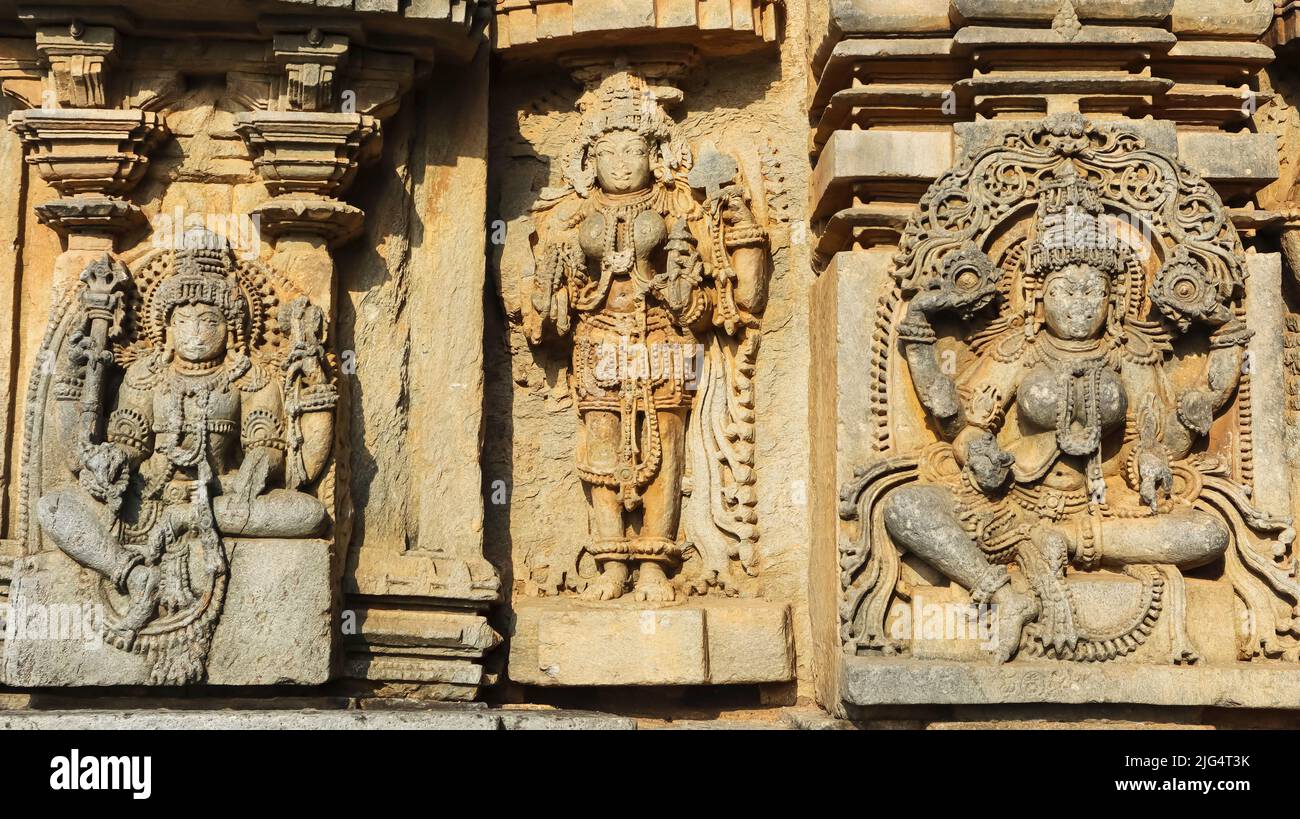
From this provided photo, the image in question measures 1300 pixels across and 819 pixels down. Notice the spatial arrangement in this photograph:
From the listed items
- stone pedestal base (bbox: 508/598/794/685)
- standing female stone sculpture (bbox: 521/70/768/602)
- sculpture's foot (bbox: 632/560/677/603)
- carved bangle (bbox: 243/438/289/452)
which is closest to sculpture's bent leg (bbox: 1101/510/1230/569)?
stone pedestal base (bbox: 508/598/794/685)

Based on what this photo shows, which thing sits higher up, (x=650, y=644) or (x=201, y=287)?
(x=201, y=287)

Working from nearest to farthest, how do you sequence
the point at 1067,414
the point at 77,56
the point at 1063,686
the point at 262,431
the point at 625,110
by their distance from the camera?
the point at 1063,686 < the point at 1067,414 < the point at 262,431 < the point at 77,56 < the point at 625,110

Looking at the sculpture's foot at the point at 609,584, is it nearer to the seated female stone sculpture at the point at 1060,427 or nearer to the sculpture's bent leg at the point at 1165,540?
the seated female stone sculpture at the point at 1060,427

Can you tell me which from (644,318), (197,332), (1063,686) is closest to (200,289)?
(197,332)

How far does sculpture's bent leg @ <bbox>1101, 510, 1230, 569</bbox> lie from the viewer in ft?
23.5

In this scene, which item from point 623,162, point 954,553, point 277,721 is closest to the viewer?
point 277,721

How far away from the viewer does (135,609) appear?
6984 millimetres

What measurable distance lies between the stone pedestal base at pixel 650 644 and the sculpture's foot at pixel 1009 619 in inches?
49.2

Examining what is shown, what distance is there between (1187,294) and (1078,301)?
0.46 metres

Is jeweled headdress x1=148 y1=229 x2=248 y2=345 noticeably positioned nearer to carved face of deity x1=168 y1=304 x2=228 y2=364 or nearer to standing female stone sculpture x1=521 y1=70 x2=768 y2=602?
carved face of deity x1=168 y1=304 x2=228 y2=364

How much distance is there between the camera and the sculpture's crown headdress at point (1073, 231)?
24.1 ft

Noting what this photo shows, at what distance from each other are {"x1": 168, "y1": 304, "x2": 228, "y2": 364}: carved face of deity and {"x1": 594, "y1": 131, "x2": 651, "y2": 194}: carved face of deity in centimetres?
200

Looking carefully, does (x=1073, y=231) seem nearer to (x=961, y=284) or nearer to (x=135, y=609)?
(x=961, y=284)

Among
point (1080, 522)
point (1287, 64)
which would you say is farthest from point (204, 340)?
point (1287, 64)
